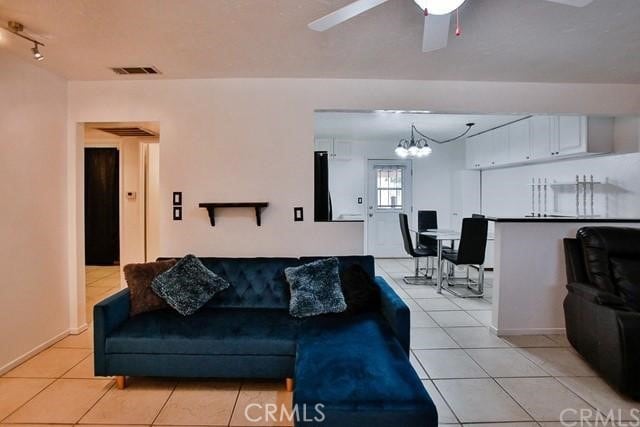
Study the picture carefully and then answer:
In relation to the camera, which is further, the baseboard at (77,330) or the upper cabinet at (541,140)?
the upper cabinet at (541,140)

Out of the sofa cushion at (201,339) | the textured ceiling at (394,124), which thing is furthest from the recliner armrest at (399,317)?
the textured ceiling at (394,124)

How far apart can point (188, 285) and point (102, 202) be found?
17.2ft

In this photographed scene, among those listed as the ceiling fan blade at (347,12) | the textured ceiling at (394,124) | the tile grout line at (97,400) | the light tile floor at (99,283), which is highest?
the textured ceiling at (394,124)

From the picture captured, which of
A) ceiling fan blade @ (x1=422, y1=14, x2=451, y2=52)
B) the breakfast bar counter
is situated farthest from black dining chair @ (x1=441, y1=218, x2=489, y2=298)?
ceiling fan blade @ (x1=422, y1=14, x2=451, y2=52)

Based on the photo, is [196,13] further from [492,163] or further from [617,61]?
[492,163]

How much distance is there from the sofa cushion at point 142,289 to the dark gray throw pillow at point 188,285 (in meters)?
0.05

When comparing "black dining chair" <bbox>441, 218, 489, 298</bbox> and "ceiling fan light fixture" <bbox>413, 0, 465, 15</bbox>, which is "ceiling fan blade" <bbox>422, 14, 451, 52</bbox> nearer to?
"ceiling fan light fixture" <bbox>413, 0, 465, 15</bbox>

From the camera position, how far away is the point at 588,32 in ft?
7.65

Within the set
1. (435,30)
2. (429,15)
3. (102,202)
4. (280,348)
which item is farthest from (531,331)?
(102,202)

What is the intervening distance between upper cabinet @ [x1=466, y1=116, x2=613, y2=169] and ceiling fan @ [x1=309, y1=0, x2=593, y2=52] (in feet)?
9.81

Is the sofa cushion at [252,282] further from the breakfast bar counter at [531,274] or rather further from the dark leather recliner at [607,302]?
the dark leather recliner at [607,302]

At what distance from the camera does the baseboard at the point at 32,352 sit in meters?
2.57

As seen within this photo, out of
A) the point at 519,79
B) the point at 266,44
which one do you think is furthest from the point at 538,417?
the point at 266,44

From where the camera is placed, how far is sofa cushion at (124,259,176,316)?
2586mm
